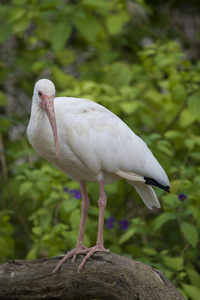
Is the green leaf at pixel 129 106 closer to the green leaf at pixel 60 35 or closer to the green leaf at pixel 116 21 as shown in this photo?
the green leaf at pixel 60 35

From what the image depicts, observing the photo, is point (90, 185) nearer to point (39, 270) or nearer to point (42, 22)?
point (39, 270)

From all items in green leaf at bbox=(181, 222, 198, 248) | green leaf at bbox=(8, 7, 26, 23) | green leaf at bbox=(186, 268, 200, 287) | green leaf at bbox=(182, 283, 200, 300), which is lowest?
green leaf at bbox=(186, 268, 200, 287)

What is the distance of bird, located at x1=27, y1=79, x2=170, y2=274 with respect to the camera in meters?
3.68

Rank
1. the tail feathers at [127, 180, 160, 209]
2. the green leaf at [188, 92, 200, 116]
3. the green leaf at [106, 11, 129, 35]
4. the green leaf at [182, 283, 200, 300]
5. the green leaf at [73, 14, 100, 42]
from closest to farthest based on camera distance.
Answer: the tail feathers at [127, 180, 160, 209], the green leaf at [182, 283, 200, 300], the green leaf at [188, 92, 200, 116], the green leaf at [73, 14, 100, 42], the green leaf at [106, 11, 129, 35]

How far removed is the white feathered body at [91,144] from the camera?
371 cm

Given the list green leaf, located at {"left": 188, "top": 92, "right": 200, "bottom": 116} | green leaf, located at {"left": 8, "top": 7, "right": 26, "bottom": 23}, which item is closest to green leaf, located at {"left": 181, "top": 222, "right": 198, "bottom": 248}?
green leaf, located at {"left": 188, "top": 92, "right": 200, "bottom": 116}

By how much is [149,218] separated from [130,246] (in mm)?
706

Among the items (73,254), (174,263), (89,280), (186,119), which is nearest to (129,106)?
(186,119)

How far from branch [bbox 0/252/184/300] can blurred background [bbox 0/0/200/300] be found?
0.74 metres

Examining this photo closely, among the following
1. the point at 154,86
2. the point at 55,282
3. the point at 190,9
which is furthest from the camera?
the point at 190,9

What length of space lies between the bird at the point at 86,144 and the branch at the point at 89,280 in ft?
0.25

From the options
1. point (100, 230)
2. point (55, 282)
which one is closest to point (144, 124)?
point (100, 230)

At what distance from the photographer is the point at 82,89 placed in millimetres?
5574

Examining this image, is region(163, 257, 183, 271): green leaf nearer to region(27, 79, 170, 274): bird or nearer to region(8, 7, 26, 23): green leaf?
region(27, 79, 170, 274): bird
